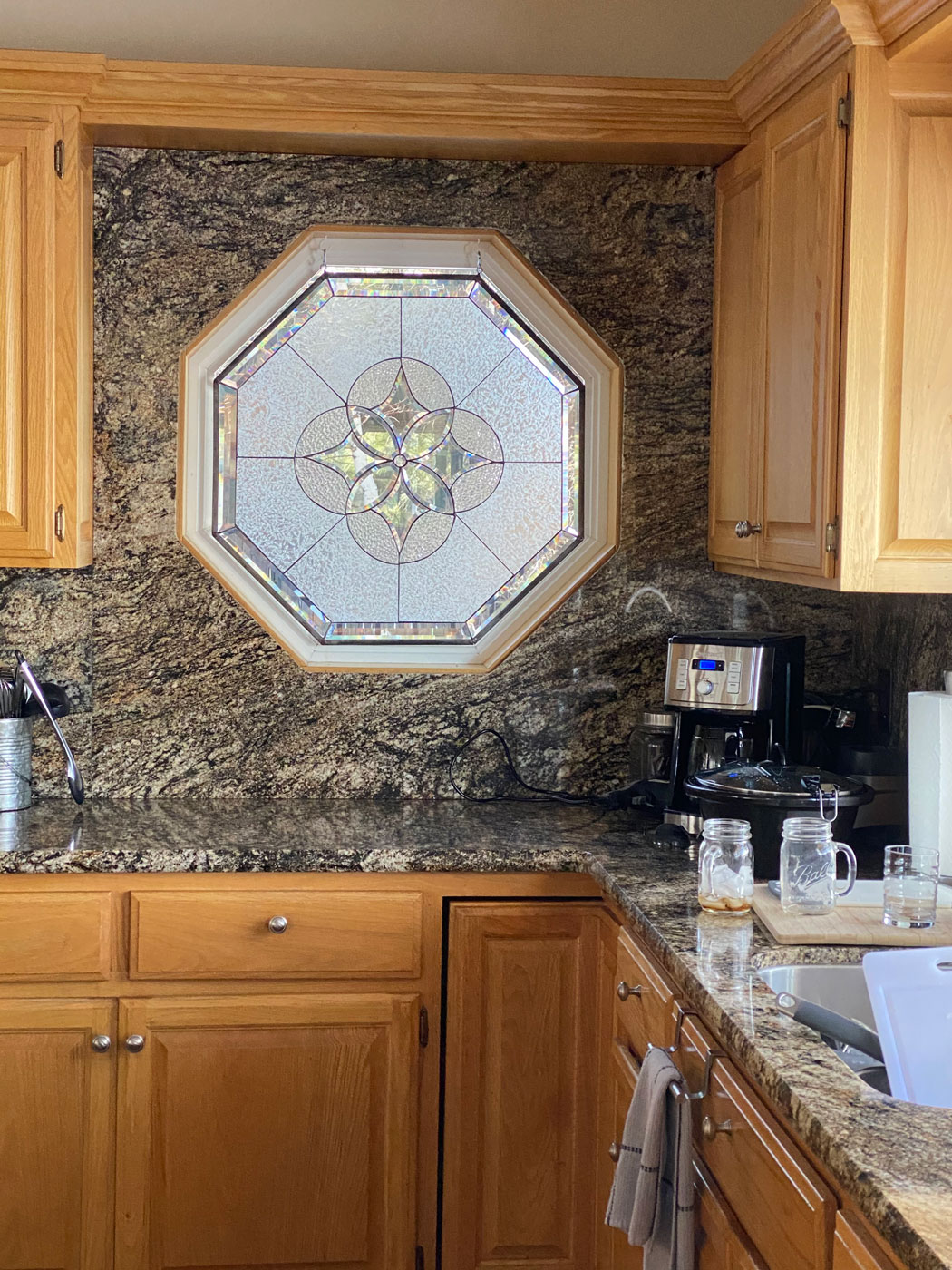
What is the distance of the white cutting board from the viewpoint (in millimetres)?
1627

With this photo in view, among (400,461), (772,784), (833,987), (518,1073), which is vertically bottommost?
(518,1073)

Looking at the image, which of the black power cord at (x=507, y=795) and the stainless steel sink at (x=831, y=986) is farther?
the black power cord at (x=507, y=795)

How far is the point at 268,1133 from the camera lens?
8.27 ft

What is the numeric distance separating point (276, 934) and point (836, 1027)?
1187 millimetres

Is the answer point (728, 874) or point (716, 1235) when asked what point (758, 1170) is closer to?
point (716, 1235)

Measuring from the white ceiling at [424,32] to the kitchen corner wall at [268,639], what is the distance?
0.21m

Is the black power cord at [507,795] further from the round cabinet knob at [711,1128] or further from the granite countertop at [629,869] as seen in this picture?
the round cabinet knob at [711,1128]

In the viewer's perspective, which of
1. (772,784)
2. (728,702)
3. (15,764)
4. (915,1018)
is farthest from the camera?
(15,764)

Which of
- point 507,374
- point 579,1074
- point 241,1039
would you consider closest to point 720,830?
point 579,1074

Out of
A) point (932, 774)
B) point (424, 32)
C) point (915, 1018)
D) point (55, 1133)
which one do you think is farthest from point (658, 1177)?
point (424, 32)

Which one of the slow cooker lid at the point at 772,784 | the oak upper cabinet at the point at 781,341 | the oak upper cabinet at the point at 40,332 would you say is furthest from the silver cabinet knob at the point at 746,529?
the oak upper cabinet at the point at 40,332

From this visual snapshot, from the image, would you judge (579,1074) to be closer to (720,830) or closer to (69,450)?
(720,830)

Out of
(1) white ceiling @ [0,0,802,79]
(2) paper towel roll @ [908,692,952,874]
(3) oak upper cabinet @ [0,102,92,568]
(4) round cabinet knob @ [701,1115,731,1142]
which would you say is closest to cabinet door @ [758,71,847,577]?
(2) paper towel roll @ [908,692,952,874]

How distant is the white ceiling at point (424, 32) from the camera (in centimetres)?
275
